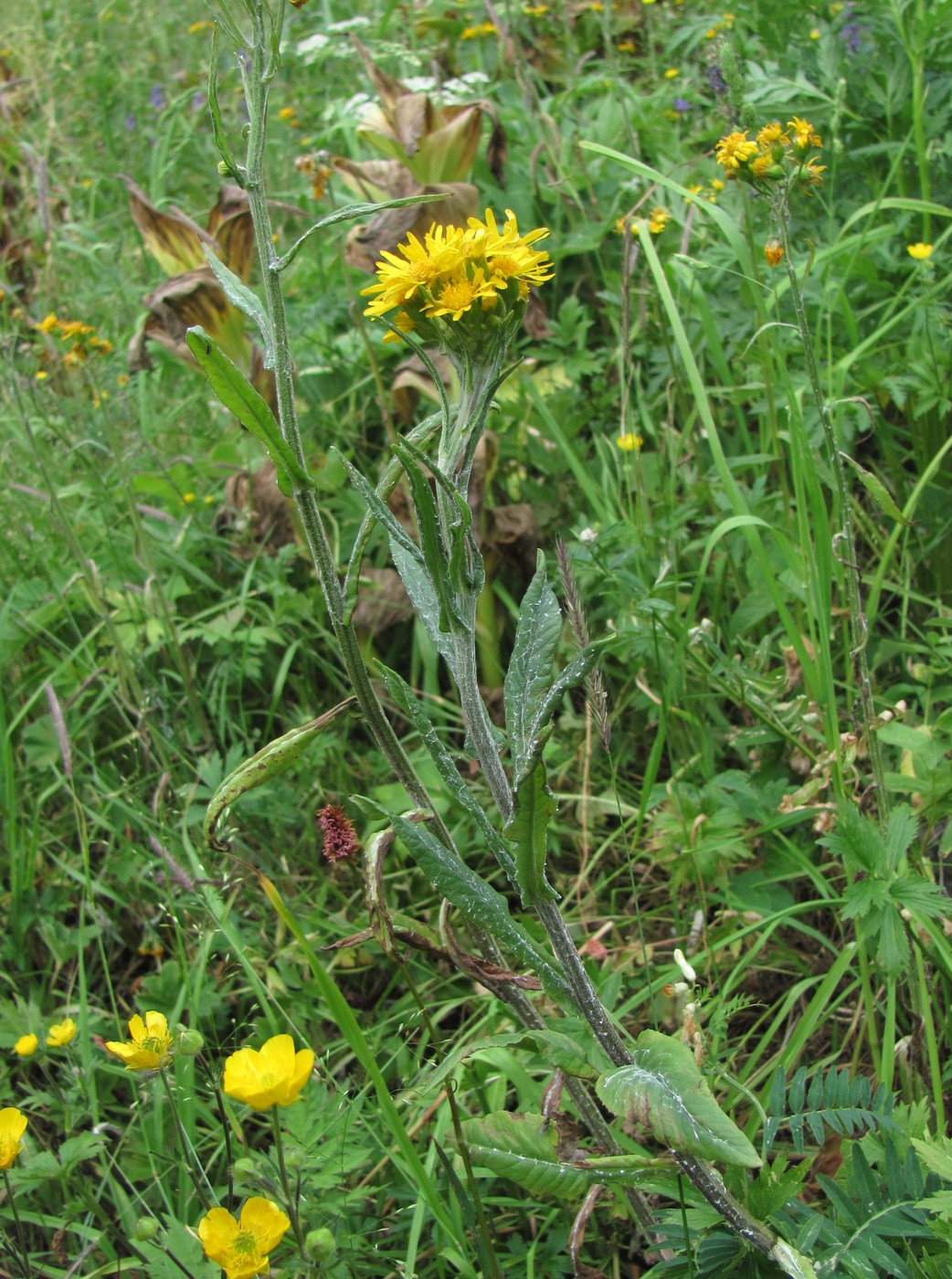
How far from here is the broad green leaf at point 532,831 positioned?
776mm

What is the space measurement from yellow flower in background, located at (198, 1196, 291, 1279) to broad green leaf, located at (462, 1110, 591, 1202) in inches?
7.4

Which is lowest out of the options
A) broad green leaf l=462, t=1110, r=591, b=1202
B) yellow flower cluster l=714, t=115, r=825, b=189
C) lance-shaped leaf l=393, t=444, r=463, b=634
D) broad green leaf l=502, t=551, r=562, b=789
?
broad green leaf l=462, t=1110, r=591, b=1202

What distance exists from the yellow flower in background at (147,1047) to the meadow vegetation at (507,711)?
0.03m

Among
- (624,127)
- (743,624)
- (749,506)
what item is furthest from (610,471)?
(624,127)

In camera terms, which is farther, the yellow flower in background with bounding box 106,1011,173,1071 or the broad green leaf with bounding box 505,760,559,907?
the yellow flower in background with bounding box 106,1011,173,1071

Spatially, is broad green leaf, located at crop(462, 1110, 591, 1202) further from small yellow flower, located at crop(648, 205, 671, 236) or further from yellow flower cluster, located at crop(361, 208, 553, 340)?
small yellow flower, located at crop(648, 205, 671, 236)

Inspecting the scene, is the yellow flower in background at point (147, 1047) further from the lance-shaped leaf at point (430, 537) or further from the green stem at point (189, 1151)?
the lance-shaped leaf at point (430, 537)

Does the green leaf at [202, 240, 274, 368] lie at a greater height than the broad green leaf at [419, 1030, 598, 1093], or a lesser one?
greater

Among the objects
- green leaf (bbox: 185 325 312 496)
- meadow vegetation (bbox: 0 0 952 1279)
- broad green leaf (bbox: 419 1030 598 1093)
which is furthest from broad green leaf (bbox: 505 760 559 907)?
green leaf (bbox: 185 325 312 496)

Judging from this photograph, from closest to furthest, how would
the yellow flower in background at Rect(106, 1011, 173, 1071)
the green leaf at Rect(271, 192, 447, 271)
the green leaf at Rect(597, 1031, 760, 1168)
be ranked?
the green leaf at Rect(597, 1031, 760, 1168) → the green leaf at Rect(271, 192, 447, 271) → the yellow flower in background at Rect(106, 1011, 173, 1071)

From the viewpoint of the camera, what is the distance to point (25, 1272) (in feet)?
3.33

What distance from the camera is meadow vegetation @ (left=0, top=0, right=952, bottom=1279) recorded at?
2.98 feet

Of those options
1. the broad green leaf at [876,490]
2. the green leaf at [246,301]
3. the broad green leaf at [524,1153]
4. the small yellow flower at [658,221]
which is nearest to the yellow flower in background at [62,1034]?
the broad green leaf at [524,1153]

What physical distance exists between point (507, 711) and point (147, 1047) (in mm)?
505
